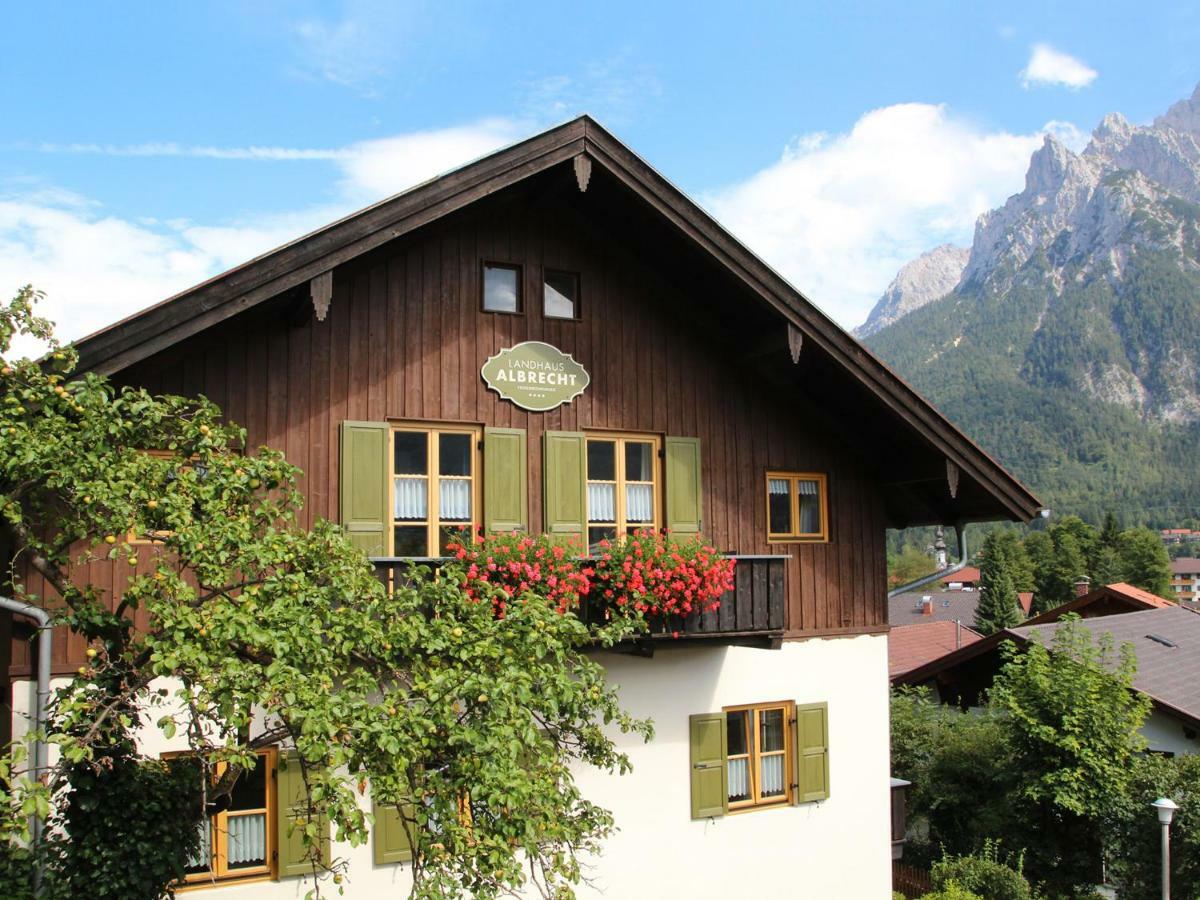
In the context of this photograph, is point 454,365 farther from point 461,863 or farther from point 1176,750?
point 1176,750

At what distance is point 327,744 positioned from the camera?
241 inches

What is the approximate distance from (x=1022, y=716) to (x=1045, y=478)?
164547 millimetres

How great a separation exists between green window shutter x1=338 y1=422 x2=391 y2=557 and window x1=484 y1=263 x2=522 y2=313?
181 cm

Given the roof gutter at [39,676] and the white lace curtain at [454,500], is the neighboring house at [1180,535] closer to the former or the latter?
the white lace curtain at [454,500]

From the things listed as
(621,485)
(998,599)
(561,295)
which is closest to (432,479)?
(621,485)

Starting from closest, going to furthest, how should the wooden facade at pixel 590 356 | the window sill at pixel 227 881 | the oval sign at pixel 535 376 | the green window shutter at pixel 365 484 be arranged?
1. the window sill at pixel 227 881
2. the wooden facade at pixel 590 356
3. the green window shutter at pixel 365 484
4. the oval sign at pixel 535 376

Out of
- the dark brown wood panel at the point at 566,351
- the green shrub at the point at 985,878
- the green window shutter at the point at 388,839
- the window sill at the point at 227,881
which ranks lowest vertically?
the green shrub at the point at 985,878

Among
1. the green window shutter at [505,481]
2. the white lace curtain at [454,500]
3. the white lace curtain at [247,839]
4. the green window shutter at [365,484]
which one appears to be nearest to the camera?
the white lace curtain at [247,839]

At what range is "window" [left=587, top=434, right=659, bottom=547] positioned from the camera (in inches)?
469

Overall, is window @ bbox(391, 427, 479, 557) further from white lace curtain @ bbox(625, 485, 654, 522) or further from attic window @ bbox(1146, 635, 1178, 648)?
attic window @ bbox(1146, 635, 1178, 648)

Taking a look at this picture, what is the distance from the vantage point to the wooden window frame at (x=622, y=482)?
1183cm

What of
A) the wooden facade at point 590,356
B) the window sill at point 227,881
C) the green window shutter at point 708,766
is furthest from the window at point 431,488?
the green window shutter at point 708,766

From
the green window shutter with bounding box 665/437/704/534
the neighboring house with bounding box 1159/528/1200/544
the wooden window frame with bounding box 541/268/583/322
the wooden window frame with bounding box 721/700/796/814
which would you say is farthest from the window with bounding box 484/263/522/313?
the neighboring house with bounding box 1159/528/1200/544

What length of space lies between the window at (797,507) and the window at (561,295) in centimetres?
305
